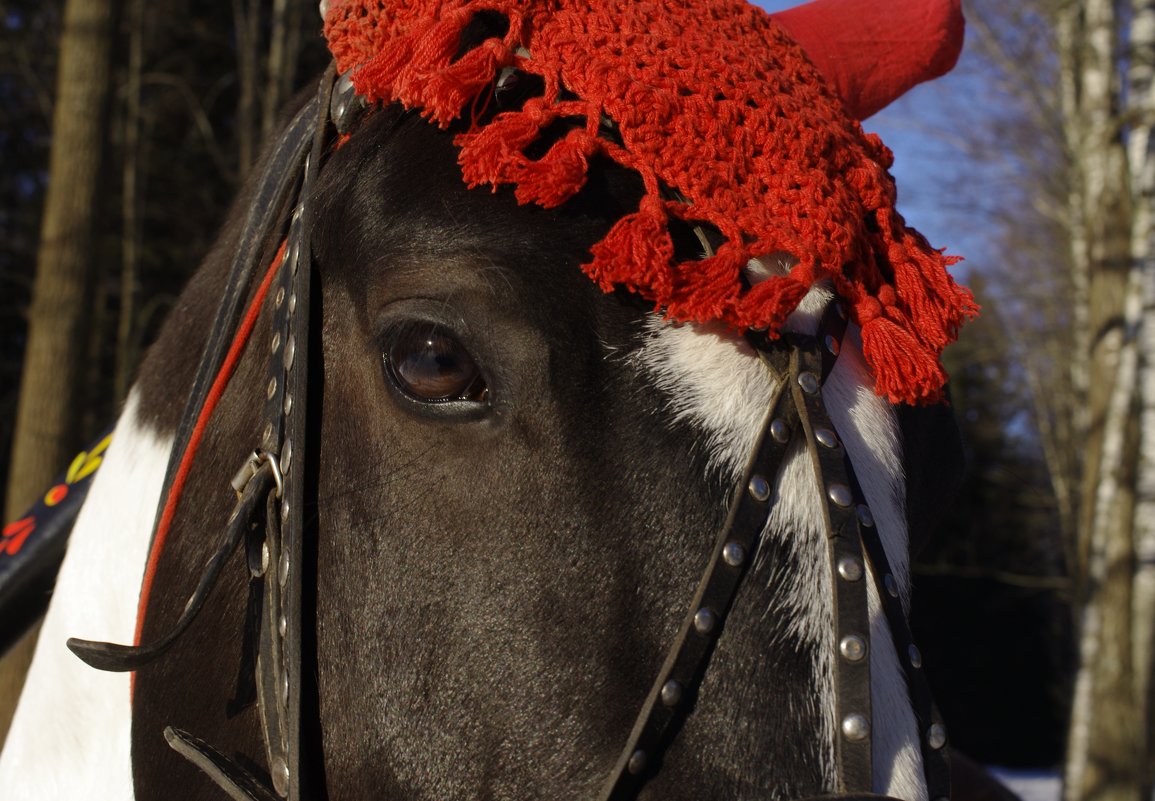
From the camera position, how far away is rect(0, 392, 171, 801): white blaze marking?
174 centimetres

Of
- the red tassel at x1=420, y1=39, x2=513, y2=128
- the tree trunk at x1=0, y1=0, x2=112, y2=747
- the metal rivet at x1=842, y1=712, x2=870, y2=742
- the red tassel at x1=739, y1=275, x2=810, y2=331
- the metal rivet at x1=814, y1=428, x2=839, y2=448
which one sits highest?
the tree trunk at x1=0, y1=0, x2=112, y2=747

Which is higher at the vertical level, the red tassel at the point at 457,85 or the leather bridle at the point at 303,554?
the red tassel at the point at 457,85

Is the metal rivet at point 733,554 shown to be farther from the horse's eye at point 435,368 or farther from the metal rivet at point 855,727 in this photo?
the horse's eye at point 435,368

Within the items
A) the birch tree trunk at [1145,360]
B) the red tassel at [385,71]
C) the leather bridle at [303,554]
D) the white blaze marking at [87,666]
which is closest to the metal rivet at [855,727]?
the leather bridle at [303,554]

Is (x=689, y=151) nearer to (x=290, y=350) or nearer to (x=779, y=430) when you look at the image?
(x=779, y=430)

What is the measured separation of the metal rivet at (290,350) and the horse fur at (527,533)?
36 millimetres

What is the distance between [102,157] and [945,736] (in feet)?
20.3

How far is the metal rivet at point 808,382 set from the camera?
1320mm

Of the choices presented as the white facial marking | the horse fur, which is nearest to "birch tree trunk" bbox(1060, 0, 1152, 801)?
the white facial marking

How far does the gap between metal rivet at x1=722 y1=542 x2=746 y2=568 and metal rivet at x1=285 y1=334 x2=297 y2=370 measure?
639 mm

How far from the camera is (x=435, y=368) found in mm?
1346

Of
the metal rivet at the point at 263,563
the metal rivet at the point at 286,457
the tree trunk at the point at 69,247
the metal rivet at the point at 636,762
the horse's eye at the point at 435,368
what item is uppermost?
the tree trunk at the point at 69,247

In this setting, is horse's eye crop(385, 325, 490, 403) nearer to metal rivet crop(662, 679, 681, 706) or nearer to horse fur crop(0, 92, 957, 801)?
horse fur crop(0, 92, 957, 801)

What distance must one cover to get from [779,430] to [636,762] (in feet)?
1.38
